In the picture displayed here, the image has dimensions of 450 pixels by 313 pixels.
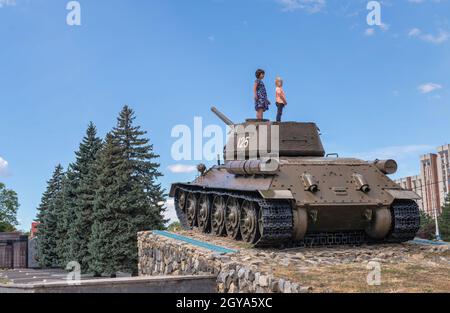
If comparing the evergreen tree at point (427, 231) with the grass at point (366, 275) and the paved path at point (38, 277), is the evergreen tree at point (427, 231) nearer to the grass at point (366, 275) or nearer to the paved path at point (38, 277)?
the paved path at point (38, 277)

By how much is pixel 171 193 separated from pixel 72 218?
12.4 meters

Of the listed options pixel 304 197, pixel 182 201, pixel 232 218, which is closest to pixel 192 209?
pixel 182 201

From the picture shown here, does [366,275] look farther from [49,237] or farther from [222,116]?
[49,237]

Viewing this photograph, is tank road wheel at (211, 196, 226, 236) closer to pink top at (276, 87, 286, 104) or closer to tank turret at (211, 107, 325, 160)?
tank turret at (211, 107, 325, 160)

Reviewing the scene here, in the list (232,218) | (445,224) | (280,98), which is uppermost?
(280,98)

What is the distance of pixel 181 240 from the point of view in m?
13.8

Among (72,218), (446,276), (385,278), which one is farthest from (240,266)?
(72,218)

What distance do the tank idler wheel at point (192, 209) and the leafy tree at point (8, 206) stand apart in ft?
147

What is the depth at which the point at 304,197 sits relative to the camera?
11.2 meters

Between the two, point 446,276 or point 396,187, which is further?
point 396,187

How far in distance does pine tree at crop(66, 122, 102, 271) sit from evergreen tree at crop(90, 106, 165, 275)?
4.82ft

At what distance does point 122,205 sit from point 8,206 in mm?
39772
